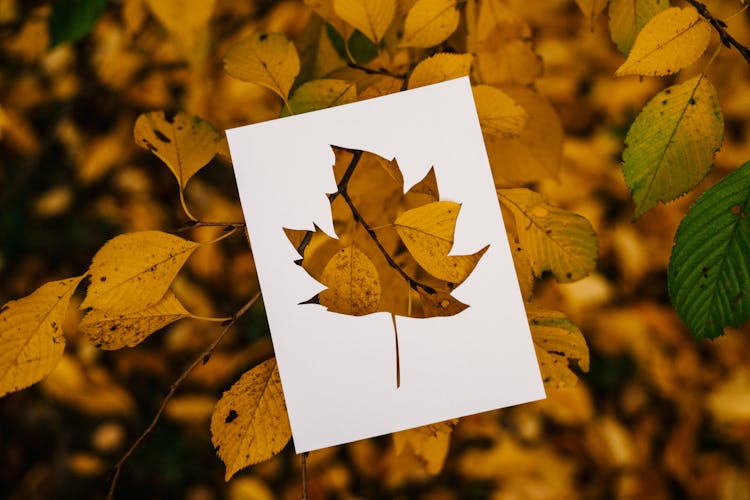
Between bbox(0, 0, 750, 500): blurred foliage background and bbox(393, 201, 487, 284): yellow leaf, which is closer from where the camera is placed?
bbox(393, 201, 487, 284): yellow leaf

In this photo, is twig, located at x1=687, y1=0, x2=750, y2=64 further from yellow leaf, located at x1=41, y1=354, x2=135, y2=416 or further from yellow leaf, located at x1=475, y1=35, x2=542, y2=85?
yellow leaf, located at x1=41, y1=354, x2=135, y2=416

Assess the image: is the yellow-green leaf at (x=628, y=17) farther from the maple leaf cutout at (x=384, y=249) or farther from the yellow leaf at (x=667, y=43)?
the maple leaf cutout at (x=384, y=249)

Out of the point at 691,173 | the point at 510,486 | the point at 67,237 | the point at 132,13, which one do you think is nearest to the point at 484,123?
the point at 691,173

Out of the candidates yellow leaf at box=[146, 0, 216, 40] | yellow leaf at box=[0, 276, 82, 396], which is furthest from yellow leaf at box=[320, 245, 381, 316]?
yellow leaf at box=[146, 0, 216, 40]

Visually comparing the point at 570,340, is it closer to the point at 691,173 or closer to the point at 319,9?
the point at 691,173

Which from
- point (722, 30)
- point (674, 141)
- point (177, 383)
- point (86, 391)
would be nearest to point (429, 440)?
point (177, 383)

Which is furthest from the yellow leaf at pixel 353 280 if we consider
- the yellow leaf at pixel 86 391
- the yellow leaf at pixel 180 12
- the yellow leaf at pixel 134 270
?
the yellow leaf at pixel 86 391

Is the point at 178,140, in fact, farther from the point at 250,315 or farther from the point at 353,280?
the point at 250,315
